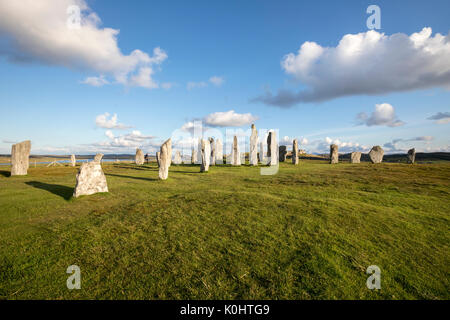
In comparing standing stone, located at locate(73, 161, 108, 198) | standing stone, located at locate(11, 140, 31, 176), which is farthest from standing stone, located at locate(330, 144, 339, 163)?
standing stone, located at locate(11, 140, 31, 176)

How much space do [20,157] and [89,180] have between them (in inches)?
562

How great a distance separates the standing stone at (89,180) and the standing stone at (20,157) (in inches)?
521

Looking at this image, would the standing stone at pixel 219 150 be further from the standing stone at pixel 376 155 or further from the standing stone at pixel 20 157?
the standing stone at pixel 20 157

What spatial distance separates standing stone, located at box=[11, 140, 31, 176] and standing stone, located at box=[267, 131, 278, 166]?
25842mm

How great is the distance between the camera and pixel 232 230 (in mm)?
5809

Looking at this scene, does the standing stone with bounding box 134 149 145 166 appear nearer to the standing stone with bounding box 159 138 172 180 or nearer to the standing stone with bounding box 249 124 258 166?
the standing stone with bounding box 249 124 258 166

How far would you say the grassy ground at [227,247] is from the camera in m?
3.61

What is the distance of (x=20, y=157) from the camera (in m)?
17.9

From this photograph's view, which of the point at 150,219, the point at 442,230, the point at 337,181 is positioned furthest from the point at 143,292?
the point at 337,181

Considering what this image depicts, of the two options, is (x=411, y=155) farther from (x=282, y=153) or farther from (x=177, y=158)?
(x=177, y=158)

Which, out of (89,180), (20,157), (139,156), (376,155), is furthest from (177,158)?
(376,155)

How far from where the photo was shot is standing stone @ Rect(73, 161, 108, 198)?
964cm

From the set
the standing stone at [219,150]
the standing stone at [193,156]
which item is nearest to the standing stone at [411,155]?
the standing stone at [219,150]
